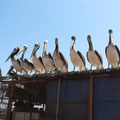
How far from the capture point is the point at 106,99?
6.97 metres

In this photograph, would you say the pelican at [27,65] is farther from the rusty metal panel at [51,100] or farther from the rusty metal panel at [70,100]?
the rusty metal panel at [70,100]

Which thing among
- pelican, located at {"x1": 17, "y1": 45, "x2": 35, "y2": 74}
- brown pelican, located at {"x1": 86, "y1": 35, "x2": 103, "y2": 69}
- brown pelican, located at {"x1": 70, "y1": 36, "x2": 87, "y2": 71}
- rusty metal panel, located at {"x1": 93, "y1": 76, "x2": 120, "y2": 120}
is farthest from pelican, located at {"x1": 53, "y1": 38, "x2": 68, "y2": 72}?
rusty metal panel, located at {"x1": 93, "y1": 76, "x2": 120, "y2": 120}

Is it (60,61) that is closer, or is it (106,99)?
(106,99)

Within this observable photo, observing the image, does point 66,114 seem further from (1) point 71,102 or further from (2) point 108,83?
(2) point 108,83

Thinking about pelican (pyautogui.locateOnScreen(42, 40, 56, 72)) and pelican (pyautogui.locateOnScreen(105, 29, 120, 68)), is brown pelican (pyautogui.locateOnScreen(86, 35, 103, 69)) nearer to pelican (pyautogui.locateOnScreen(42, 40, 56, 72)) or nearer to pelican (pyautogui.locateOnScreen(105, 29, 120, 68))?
pelican (pyautogui.locateOnScreen(105, 29, 120, 68))

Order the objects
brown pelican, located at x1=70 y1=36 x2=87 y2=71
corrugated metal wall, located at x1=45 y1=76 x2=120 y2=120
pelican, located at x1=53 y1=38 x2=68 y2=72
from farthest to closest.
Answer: pelican, located at x1=53 y1=38 x2=68 y2=72 < brown pelican, located at x1=70 y1=36 x2=87 y2=71 < corrugated metal wall, located at x1=45 y1=76 x2=120 y2=120

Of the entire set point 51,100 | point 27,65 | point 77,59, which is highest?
point 77,59

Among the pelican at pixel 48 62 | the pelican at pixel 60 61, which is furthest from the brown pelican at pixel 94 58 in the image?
the pelican at pixel 48 62

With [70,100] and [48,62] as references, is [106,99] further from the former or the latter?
[48,62]

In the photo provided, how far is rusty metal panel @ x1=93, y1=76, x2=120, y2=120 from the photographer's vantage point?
6766 millimetres

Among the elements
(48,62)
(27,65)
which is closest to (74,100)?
(48,62)

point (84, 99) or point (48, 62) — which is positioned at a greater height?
point (48, 62)

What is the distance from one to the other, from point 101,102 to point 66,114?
1.47 m

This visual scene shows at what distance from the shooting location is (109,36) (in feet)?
34.9
